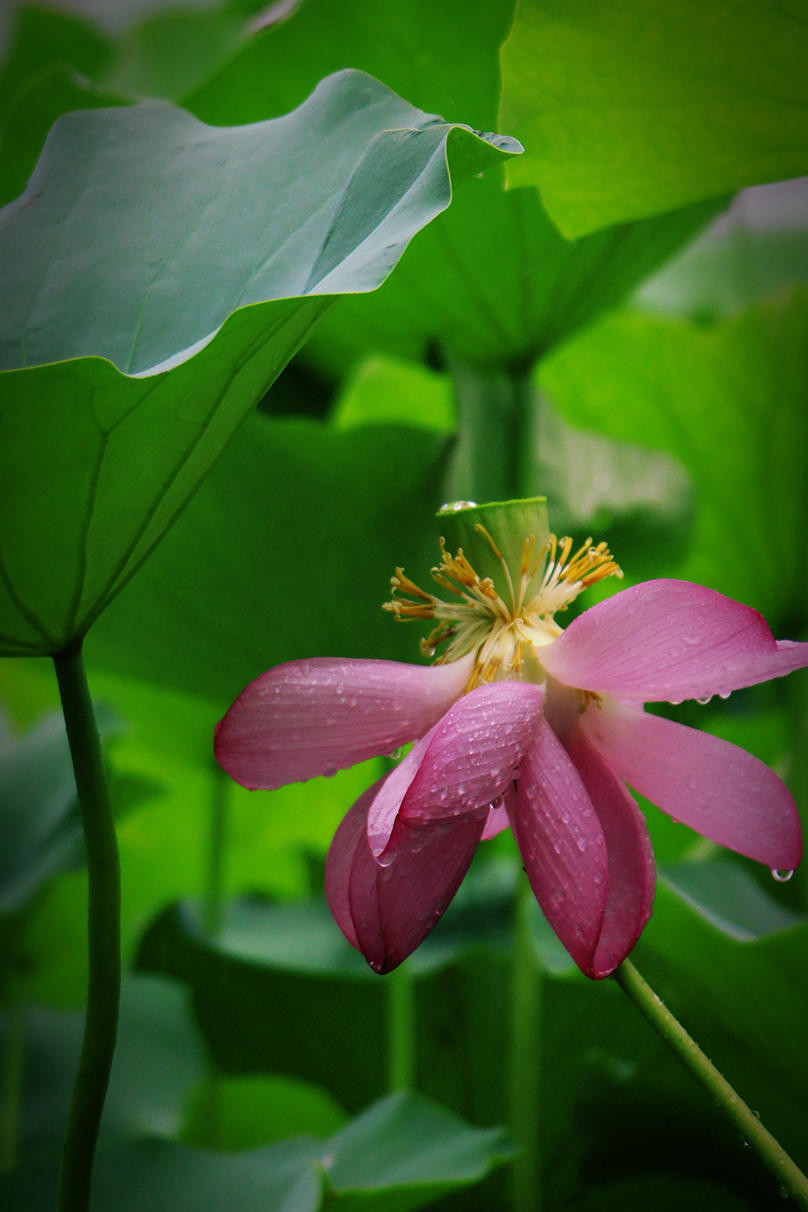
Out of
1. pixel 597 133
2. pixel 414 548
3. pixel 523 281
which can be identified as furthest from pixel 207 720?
pixel 597 133

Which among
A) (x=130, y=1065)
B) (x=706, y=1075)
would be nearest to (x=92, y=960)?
(x=706, y=1075)

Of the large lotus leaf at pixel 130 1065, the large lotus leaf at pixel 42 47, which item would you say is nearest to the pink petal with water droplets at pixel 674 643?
the large lotus leaf at pixel 130 1065

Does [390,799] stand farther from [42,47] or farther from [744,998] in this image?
[42,47]

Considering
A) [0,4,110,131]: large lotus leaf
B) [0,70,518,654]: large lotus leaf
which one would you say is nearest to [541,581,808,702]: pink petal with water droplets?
[0,70,518,654]: large lotus leaf

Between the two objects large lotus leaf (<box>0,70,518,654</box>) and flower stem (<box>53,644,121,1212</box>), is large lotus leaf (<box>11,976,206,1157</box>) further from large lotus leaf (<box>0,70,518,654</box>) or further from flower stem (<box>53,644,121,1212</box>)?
large lotus leaf (<box>0,70,518,654</box>)

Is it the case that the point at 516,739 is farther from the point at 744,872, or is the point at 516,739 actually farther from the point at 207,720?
the point at 207,720

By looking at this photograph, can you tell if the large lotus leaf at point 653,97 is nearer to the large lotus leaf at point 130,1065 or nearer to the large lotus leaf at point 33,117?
the large lotus leaf at point 33,117

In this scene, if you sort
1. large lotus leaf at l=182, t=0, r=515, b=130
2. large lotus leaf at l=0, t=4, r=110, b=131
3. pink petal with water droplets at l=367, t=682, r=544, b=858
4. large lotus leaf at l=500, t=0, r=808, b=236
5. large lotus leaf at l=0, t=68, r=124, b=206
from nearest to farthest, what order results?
pink petal with water droplets at l=367, t=682, r=544, b=858 < large lotus leaf at l=500, t=0, r=808, b=236 < large lotus leaf at l=182, t=0, r=515, b=130 < large lotus leaf at l=0, t=68, r=124, b=206 < large lotus leaf at l=0, t=4, r=110, b=131
